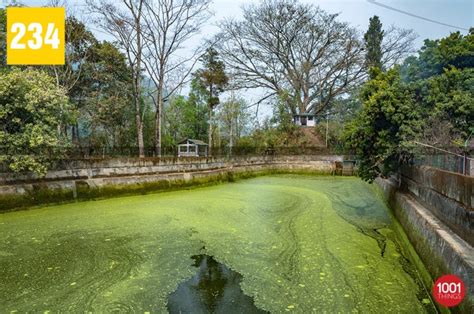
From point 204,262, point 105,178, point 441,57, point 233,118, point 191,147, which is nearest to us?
point 204,262

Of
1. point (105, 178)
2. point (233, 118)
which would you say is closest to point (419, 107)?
point (105, 178)

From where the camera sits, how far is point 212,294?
10.0ft

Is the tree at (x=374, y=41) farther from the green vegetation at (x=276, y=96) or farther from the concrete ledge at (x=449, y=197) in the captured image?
the concrete ledge at (x=449, y=197)

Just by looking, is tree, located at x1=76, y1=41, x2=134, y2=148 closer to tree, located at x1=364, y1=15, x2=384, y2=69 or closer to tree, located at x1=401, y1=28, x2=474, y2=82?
tree, located at x1=401, y1=28, x2=474, y2=82

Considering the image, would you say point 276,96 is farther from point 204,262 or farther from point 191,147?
point 204,262

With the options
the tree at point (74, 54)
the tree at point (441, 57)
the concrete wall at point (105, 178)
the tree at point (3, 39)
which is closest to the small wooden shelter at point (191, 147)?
the concrete wall at point (105, 178)

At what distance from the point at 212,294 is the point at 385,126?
4.78m

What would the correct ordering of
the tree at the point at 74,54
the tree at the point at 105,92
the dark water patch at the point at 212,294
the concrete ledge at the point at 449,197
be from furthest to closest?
the tree at the point at 105,92
the tree at the point at 74,54
the concrete ledge at the point at 449,197
the dark water patch at the point at 212,294

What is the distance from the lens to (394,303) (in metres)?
2.81

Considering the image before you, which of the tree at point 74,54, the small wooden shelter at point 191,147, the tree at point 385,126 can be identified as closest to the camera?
the tree at point 385,126

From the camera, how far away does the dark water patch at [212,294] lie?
2762 millimetres

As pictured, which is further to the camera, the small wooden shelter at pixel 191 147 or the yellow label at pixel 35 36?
the small wooden shelter at pixel 191 147

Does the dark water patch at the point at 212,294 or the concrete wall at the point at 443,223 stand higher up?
the concrete wall at the point at 443,223

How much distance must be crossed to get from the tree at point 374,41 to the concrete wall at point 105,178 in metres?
14.1
